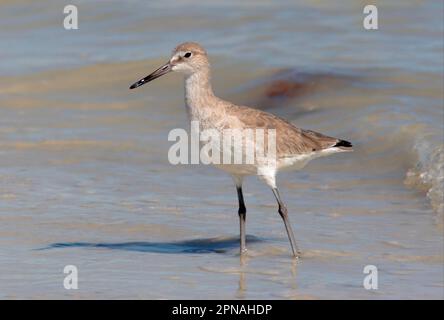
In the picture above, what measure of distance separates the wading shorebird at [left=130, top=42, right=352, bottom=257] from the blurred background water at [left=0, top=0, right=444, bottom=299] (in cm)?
52

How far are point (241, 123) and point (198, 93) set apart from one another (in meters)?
0.40

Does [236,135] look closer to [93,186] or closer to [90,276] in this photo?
[90,276]

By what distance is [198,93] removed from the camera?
825 cm

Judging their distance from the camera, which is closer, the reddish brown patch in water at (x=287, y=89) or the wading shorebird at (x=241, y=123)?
the wading shorebird at (x=241, y=123)

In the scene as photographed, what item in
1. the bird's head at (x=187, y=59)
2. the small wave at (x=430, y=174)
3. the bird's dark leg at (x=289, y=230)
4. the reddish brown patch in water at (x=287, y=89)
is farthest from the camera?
the reddish brown patch in water at (x=287, y=89)

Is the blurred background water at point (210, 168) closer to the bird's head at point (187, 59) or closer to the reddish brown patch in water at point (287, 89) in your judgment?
the reddish brown patch in water at point (287, 89)

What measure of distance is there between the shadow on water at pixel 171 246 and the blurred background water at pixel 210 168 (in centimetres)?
2

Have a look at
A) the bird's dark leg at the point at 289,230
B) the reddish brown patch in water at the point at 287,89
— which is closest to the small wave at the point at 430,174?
the bird's dark leg at the point at 289,230

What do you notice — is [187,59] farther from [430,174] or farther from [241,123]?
[430,174]

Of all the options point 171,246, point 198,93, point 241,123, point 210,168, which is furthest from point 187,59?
point 210,168

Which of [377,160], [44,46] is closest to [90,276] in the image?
[377,160]

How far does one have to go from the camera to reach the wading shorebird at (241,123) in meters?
8.11

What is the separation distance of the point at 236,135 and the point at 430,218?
1.95 metres

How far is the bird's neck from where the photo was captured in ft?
26.8
